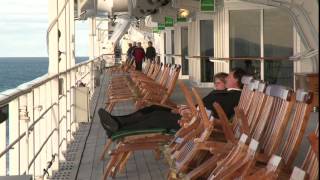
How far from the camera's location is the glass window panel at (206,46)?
17.9 m

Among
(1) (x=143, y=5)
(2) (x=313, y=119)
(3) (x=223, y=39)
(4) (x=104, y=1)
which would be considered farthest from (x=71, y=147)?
(4) (x=104, y=1)

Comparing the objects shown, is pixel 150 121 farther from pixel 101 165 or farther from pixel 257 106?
pixel 257 106

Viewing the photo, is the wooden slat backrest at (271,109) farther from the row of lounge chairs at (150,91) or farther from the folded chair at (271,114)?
the row of lounge chairs at (150,91)

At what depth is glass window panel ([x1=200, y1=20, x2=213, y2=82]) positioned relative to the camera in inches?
704

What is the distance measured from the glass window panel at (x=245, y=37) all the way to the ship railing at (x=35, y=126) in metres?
6.29

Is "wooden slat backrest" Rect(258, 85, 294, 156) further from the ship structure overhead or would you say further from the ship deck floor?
the ship deck floor

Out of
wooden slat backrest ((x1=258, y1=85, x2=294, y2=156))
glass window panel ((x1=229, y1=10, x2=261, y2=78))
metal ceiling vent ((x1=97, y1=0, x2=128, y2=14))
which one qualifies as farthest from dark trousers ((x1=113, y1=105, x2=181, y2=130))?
metal ceiling vent ((x1=97, y1=0, x2=128, y2=14))

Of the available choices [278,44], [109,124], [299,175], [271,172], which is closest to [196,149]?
[271,172]

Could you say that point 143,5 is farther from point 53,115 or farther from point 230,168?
point 230,168

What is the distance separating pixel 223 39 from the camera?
52.4 ft

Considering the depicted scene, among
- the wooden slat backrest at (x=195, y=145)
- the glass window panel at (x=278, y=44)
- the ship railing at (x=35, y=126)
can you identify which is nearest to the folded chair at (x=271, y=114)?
the wooden slat backrest at (x=195, y=145)

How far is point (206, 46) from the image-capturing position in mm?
17969

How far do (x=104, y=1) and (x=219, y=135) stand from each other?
1745 cm

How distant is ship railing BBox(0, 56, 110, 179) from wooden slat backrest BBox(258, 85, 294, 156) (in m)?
1.34
